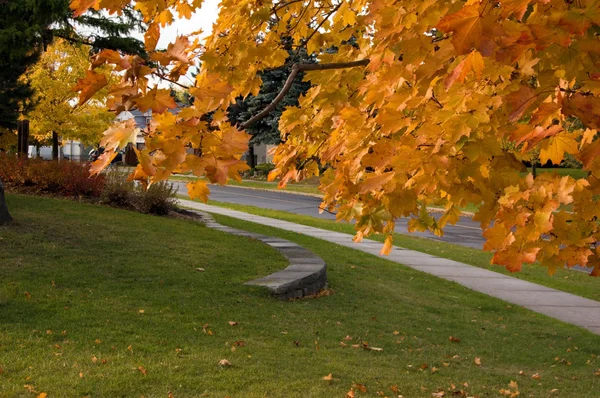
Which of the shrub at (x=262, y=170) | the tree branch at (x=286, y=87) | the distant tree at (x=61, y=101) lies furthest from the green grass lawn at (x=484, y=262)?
Result: the shrub at (x=262, y=170)

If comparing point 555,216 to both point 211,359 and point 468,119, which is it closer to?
point 468,119

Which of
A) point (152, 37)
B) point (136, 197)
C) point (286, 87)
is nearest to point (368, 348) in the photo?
point (286, 87)

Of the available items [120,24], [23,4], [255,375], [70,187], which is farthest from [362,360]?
[120,24]

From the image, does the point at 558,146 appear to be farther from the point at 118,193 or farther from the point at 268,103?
the point at 268,103

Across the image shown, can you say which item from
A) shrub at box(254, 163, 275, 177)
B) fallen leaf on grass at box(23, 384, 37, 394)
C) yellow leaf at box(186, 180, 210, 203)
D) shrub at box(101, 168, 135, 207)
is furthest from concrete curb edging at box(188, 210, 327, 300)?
shrub at box(254, 163, 275, 177)

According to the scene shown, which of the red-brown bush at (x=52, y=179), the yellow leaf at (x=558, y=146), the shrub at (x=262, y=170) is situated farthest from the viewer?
the shrub at (x=262, y=170)

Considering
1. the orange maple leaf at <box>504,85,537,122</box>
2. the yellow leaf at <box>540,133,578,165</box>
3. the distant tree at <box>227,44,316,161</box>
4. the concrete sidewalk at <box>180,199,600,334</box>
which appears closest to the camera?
the orange maple leaf at <box>504,85,537,122</box>

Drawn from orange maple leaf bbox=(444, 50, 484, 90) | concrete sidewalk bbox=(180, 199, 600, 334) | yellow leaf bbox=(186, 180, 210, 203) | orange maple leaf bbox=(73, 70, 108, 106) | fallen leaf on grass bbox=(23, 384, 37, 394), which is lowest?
concrete sidewalk bbox=(180, 199, 600, 334)

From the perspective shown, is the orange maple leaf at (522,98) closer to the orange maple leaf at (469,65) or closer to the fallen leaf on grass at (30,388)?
the orange maple leaf at (469,65)

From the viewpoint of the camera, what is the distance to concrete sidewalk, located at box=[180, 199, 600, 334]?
344 inches

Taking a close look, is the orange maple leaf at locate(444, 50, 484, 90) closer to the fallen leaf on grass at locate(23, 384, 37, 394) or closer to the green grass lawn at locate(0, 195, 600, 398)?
the green grass lawn at locate(0, 195, 600, 398)

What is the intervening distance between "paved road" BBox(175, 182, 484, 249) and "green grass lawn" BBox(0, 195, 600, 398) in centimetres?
692

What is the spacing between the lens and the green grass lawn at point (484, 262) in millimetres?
10812

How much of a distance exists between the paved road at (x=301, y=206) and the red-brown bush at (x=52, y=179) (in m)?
2.26
